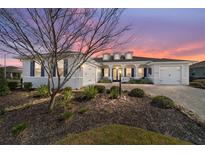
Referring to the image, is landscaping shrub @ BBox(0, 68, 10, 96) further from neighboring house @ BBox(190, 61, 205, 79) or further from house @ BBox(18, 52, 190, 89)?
neighboring house @ BBox(190, 61, 205, 79)

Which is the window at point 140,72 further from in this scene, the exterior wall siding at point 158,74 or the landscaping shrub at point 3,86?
the landscaping shrub at point 3,86

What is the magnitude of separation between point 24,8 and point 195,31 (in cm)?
1120

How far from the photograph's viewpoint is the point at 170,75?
2072cm

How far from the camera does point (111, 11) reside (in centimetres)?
807

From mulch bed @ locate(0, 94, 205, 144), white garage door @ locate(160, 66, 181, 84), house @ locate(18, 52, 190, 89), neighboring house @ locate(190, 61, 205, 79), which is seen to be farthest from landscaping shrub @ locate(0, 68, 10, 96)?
neighboring house @ locate(190, 61, 205, 79)

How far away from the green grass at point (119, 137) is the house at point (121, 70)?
17.7 feet

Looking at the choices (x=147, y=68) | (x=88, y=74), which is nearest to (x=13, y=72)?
(x=88, y=74)

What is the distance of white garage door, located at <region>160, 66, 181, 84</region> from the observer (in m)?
20.4

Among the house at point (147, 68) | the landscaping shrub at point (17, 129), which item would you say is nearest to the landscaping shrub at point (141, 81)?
the house at point (147, 68)

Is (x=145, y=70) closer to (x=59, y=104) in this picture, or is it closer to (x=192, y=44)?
(x=192, y=44)

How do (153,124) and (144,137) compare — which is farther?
(153,124)

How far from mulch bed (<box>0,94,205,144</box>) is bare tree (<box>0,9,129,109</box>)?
1.30 metres
